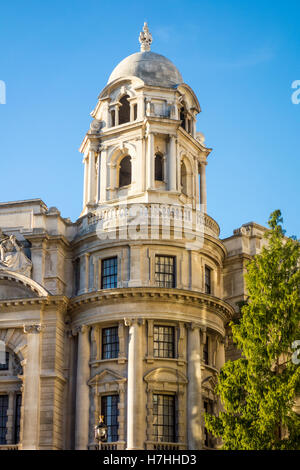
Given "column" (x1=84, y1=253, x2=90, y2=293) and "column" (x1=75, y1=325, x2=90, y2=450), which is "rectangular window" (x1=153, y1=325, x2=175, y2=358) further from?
"column" (x1=84, y1=253, x2=90, y2=293)

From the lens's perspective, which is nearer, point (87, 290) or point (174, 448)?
point (174, 448)

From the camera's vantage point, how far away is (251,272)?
3669 cm

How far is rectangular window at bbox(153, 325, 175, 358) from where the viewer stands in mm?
41938

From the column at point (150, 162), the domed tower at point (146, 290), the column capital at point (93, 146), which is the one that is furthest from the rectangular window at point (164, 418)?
the column capital at point (93, 146)

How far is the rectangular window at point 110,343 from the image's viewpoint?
138 ft

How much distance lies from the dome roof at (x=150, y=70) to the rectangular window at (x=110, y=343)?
15988 mm

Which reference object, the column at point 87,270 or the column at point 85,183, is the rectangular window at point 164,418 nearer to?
the column at point 87,270

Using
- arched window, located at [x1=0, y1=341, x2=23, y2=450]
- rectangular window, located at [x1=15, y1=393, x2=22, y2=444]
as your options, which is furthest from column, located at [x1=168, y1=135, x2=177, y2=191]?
rectangular window, located at [x1=15, y1=393, x2=22, y2=444]

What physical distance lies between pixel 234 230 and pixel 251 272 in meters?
11.8

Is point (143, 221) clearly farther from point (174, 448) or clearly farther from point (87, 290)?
point (174, 448)

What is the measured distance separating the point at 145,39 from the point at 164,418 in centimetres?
2568

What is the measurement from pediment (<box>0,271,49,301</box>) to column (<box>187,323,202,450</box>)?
8048mm
